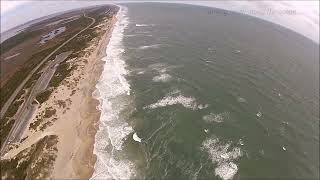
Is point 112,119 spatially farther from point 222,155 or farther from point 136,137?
point 222,155

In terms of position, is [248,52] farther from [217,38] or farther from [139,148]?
[139,148]

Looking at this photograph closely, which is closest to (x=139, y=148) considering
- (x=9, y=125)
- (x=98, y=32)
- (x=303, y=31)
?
(x=9, y=125)

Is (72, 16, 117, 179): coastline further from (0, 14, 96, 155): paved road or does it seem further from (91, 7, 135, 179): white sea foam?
(0, 14, 96, 155): paved road

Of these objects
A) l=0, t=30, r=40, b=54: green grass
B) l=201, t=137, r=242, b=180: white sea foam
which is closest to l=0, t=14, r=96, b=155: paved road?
l=0, t=30, r=40, b=54: green grass

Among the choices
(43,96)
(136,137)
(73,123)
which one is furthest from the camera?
(43,96)

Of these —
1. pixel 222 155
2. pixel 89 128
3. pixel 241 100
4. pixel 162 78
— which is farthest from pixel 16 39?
pixel 222 155

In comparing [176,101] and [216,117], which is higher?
[176,101]

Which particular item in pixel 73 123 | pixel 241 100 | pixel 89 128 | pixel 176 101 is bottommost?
pixel 241 100

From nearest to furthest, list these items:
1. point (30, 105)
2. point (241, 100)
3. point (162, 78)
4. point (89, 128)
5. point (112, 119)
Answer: point (89, 128) < point (112, 119) < point (30, 105) < point (241, 100) < point (162, 78)
